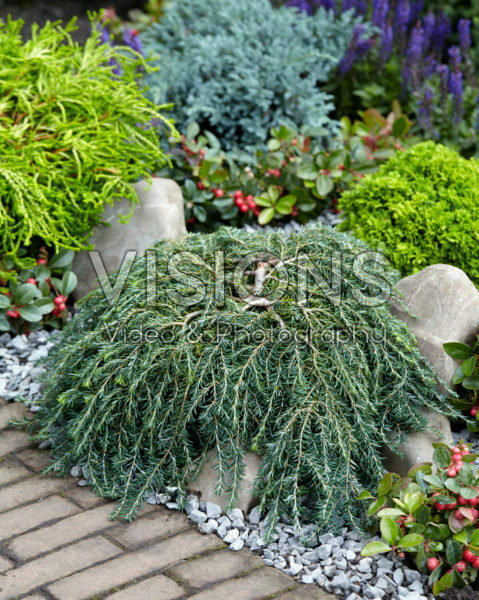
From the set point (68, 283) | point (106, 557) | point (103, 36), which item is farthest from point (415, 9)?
point (106, 557)

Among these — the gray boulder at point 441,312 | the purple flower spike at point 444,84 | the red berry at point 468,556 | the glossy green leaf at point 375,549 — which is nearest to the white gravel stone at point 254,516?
the glossy green leaf at point 375,549

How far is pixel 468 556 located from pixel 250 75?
3320mm

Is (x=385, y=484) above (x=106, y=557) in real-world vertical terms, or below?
above

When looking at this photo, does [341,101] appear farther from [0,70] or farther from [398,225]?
[0,70]

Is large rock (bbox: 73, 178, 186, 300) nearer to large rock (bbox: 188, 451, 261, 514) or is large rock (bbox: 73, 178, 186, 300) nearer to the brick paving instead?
the brick paving

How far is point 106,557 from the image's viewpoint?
7.57 ft

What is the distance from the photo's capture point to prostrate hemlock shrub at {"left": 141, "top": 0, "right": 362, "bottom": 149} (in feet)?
15.2

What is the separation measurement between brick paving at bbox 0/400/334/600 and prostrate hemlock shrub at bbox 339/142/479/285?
172 cm

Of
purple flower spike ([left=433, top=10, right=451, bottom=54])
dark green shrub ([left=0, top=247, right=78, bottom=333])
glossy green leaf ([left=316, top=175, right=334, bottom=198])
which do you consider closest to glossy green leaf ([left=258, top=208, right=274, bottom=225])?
glossy green leaf ([left=316, top=175, right=334, bottom=198])

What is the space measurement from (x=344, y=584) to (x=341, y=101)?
4.03m

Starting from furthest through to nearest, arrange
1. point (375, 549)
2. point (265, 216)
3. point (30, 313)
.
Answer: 1. point (265, 216)
2. point (30, 313)
3. point (375, 549)

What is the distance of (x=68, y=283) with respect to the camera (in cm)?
357

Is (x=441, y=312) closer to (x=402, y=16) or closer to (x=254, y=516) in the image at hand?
(x=254, y=516)

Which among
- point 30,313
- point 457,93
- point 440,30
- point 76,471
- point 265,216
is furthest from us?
point 440,30
